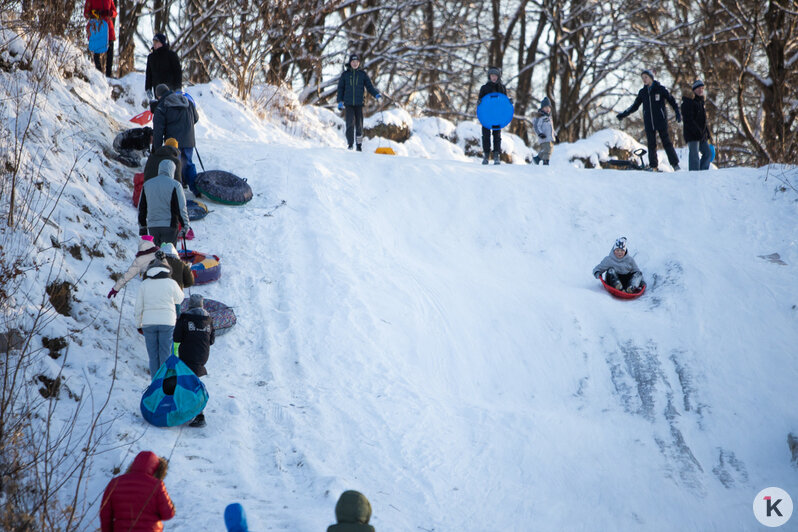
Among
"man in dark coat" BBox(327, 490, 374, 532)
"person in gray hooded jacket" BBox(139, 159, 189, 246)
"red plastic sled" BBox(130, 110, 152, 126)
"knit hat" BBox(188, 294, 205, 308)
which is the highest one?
"red plastic sled" BBox(130, 110, 152, 126)

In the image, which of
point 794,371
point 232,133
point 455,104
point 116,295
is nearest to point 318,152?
→ point 232,133

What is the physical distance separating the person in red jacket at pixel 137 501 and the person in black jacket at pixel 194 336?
6.68 feet

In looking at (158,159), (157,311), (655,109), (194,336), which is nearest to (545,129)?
(655,109)

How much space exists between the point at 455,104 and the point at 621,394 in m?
21.3

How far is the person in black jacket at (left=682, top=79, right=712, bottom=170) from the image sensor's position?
1034cm

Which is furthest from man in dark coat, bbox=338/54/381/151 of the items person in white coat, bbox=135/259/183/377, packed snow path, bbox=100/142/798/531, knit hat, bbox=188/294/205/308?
person in white coat, bbox=135/259/183/377

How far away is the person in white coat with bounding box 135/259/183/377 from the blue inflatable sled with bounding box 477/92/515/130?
6.51 meters

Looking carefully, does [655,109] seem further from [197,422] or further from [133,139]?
[197,422]

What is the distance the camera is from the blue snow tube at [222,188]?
28.6ft

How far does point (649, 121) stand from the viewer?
10602mm

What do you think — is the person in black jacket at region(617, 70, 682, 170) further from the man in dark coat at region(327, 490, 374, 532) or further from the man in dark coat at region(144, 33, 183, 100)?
the man in dark coat at region(327, 490, 374, 532)

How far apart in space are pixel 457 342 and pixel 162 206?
3398 mm

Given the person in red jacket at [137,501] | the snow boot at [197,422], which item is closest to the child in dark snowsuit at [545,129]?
the snow boot at [197,422]

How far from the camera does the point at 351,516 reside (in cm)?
308
